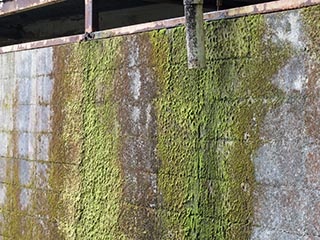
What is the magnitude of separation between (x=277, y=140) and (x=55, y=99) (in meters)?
1.88

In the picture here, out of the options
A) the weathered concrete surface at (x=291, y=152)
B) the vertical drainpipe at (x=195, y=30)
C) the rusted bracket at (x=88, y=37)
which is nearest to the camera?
the weathered concrete surface at (x=291, y=152)

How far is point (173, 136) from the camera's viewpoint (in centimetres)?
283

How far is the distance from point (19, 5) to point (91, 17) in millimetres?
1023

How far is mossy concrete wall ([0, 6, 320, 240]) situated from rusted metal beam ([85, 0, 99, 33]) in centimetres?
12

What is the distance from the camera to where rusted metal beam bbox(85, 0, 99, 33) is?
3.46m

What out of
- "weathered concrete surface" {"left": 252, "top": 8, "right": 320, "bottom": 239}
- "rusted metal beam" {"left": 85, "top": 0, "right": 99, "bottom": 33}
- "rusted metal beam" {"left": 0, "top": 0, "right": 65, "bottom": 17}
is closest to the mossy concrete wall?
"weathered concrete surface" {"left": 252, "top": 8, "right": 320, "bottom": 239}

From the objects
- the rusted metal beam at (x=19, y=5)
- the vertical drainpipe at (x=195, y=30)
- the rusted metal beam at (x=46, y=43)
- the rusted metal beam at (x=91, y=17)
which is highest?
the rusted metal beam at (x=19, y=5)

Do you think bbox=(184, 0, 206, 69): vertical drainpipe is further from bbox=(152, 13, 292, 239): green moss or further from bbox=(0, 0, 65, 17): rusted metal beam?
bbox=(0, 0, 65, 17): rusted metal beam

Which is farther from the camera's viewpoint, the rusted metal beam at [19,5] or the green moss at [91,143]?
the rusted metal beam at [19,5]

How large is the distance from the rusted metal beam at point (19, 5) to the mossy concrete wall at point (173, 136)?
39cm

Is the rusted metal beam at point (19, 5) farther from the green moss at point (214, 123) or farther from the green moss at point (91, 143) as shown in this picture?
the green moss at point (214, 123)

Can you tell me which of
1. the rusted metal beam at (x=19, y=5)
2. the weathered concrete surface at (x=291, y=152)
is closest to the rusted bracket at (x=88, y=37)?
the rusted metal beam at (x=19, y=5)

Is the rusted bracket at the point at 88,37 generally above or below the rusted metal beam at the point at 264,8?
above

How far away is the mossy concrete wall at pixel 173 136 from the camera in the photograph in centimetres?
234
